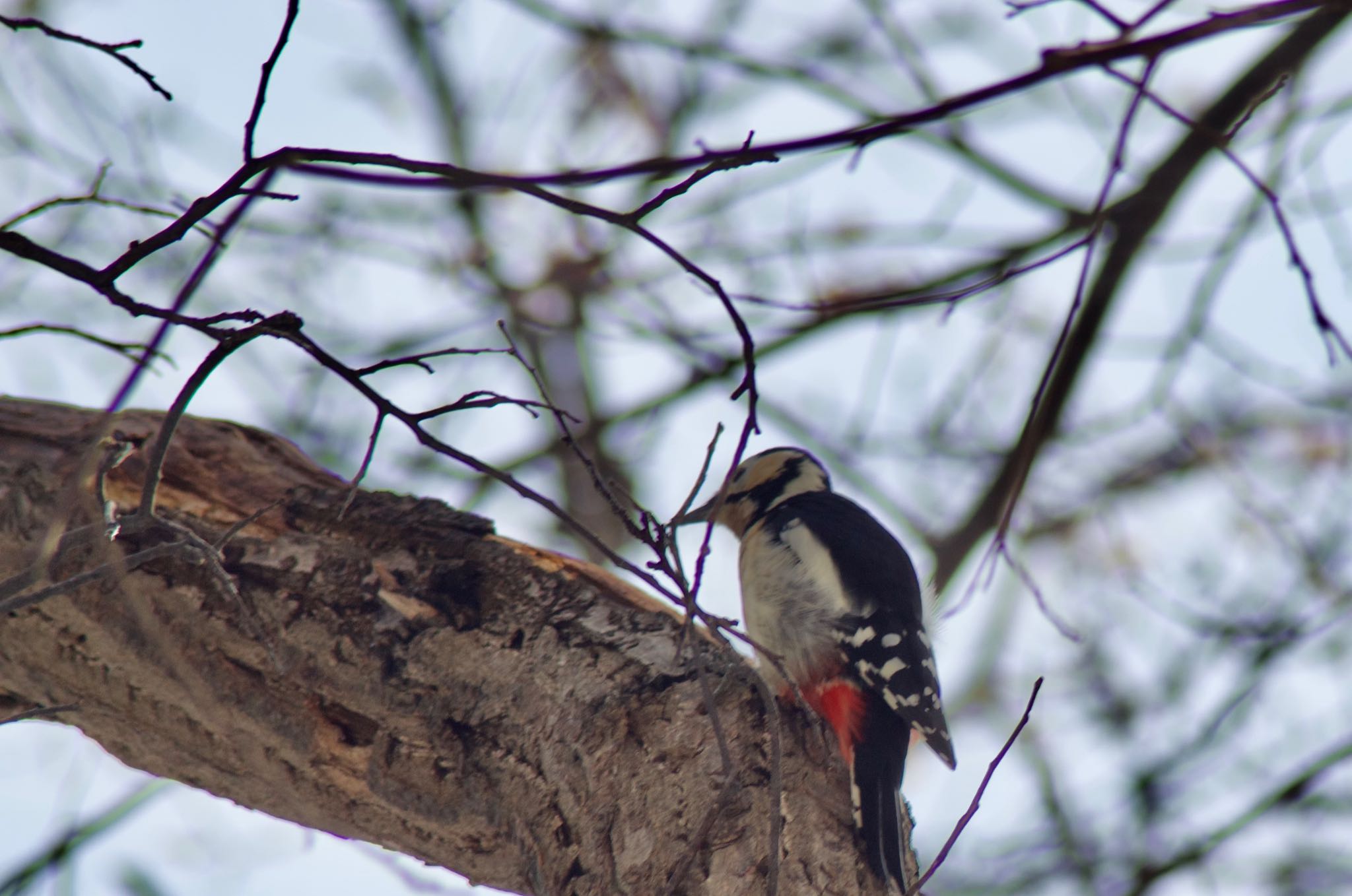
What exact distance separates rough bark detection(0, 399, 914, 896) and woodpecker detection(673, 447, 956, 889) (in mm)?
115

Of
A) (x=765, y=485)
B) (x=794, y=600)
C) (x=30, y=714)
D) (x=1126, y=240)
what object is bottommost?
(x=30, y=714)

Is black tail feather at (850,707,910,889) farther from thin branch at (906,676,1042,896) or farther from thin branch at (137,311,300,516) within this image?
thin branch at (137,311,300,516)

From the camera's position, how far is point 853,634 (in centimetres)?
347

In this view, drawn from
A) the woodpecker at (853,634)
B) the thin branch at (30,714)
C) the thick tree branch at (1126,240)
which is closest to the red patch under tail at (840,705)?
the woodpecker at (853,634)

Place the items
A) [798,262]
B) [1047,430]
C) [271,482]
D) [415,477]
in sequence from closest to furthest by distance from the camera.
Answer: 1. [271,482]
2. [1047,430]
3. [798,262]
4. [415,477]

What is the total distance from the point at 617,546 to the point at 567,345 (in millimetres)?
1257

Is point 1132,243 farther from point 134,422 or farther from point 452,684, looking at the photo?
point 134,422

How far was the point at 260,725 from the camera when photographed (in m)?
2.72

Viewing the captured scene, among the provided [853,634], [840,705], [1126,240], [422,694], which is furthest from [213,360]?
[1126,240]

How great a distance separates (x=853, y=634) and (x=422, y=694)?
1.31 metres

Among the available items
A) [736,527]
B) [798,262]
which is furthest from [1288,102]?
[736,527]

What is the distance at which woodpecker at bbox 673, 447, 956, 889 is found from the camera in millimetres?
2740

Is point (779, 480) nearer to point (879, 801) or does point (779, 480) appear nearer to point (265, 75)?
point (879, 801)

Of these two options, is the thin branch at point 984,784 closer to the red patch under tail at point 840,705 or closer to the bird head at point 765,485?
the red patch under tail at point 840,705
